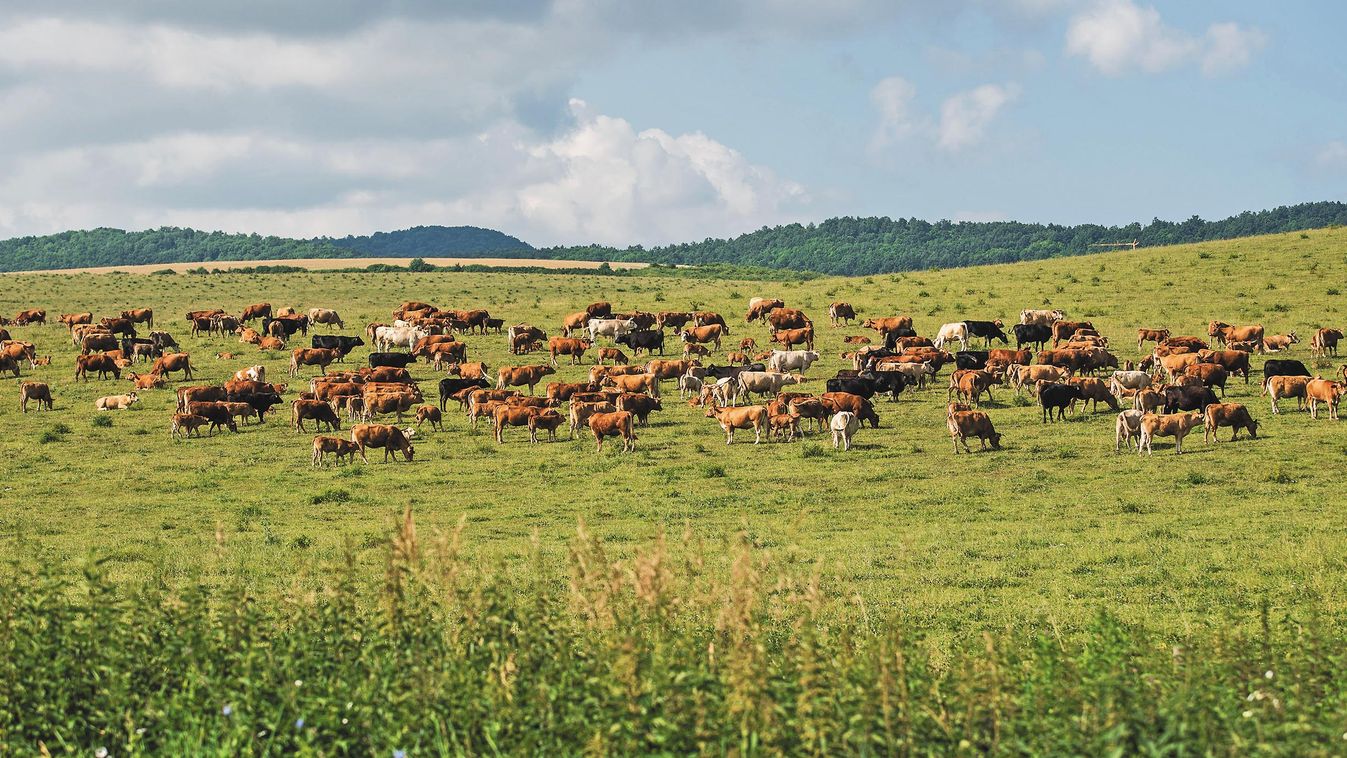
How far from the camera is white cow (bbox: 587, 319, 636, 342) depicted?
151ft

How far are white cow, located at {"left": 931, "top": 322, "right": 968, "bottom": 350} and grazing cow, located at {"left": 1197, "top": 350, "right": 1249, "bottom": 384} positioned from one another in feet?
29.6

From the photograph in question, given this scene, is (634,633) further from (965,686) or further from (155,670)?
(155,670)

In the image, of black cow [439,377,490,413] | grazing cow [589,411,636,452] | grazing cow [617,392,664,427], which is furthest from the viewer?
black cow [439,377,490,413]

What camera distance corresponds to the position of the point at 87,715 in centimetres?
808

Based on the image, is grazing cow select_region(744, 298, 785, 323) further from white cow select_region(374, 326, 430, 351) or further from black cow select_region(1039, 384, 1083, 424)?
black cow select_region(1039, 384, 1083, 424)

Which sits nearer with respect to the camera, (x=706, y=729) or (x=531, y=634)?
(x=706, y=729)

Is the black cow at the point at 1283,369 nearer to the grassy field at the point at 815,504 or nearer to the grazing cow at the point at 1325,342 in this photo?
the grassy field at the point at 815,504

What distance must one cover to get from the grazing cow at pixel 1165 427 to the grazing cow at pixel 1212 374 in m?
5.97

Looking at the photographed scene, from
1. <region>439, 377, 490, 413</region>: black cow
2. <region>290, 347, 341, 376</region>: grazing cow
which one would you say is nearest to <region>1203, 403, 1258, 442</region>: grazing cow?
<region>439, 377, 490, 413</region>: black cow

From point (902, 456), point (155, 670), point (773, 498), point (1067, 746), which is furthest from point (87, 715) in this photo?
point (902, 456)

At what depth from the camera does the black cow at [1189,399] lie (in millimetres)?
30266

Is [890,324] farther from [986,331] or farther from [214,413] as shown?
[214,413]

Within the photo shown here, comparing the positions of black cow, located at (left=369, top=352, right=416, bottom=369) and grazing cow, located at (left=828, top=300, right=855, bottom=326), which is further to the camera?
grazing cow, located at (left=828, top=300, right=855, bottom=326)

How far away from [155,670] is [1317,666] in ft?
25.1
